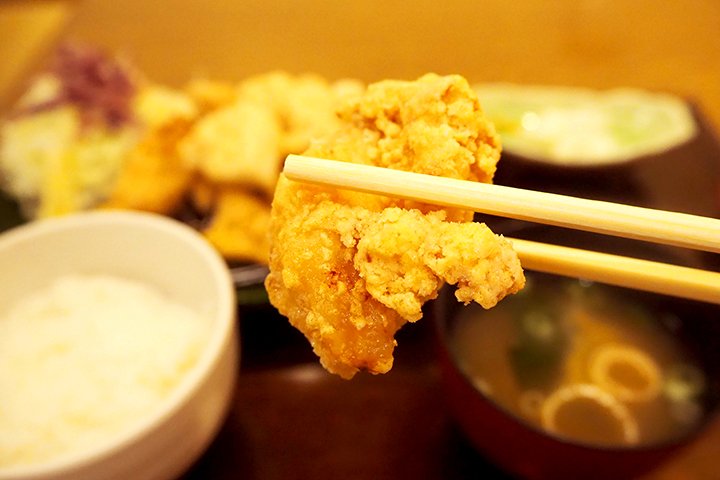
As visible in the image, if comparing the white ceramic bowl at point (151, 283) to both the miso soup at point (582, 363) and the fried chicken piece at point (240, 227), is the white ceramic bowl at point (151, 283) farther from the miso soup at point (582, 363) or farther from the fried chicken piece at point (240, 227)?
the miso soup at point (582, 363)

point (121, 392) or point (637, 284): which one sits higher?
point (637, 284)

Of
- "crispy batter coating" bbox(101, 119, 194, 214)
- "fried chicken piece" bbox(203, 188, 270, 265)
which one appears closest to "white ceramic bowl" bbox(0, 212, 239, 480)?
"fried chicken piece" bbox(203, 188, 270, 265)

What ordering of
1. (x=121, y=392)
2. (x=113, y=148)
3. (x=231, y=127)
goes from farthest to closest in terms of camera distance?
(x=113, y=148) → (x=231, y=127) → (x=121, y=392)

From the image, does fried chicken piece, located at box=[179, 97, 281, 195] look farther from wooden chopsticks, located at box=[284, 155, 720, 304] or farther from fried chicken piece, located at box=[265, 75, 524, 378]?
wooden chopsticks, located at box=[284, 155, 720, 304]

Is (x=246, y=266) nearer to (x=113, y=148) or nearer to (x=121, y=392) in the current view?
(x=121, y=392)

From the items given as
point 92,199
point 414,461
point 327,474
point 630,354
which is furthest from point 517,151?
point 92,199

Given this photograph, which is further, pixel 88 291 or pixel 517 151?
pixel 517 151

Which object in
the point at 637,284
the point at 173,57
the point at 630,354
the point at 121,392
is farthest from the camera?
the point at 173,57
